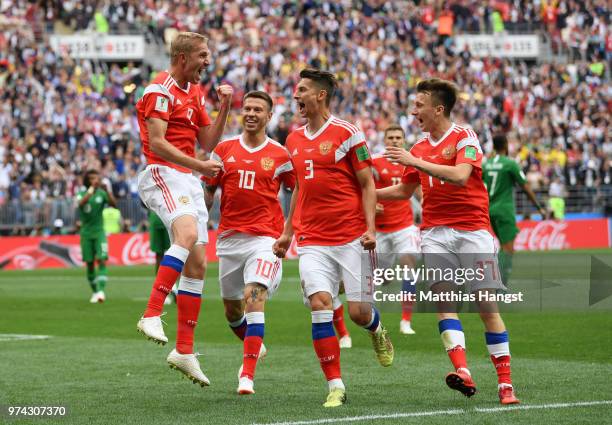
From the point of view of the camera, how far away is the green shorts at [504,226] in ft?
56.7

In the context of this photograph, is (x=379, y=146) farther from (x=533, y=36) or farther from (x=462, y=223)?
(x=462, y=223)

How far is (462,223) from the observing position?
9055mm

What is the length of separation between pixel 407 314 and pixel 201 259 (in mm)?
5222

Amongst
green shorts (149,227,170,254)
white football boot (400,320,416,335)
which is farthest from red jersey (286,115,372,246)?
green shorts (149,227,170,254)

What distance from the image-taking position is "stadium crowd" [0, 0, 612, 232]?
3288 centimetres

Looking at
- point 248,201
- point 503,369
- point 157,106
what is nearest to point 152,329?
point 157,106

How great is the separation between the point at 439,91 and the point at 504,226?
856 cm

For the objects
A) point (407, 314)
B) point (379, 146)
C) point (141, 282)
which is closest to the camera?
point (407, 314)

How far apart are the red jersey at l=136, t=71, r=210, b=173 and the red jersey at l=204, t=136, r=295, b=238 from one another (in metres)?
0.85

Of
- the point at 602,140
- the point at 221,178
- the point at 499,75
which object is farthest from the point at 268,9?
the point at 221,178

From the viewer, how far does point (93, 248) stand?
814 inches

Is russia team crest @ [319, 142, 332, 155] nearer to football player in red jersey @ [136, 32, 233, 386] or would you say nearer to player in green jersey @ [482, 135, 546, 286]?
football player in red jersey @ [136, 32, 233, 386]

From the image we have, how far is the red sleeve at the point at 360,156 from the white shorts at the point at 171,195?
53.0 inches

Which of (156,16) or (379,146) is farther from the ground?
(156,16)
